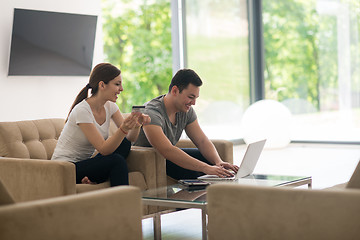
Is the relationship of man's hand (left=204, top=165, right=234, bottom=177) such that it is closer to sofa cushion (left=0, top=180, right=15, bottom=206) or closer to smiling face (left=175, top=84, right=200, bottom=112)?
smiling face (left=175, top=84, right=200, bottom=112)

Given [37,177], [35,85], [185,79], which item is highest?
[35,85]

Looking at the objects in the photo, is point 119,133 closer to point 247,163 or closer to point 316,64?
point 247,163

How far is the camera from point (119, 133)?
3.36m

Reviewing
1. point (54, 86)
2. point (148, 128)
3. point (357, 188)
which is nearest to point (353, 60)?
point (54, 86)

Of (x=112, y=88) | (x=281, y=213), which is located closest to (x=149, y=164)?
(x=112, y=88)

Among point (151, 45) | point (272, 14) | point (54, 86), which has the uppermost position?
point (151, 45)

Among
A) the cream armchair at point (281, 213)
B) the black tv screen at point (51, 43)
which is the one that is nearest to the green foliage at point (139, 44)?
the black tv screen at point (51, 43)

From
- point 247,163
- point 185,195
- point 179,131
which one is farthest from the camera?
point 179,131

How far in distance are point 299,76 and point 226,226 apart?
714 cm

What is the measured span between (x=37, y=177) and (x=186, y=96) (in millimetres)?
1091

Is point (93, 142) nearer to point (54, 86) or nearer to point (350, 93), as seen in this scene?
point (54, 86)

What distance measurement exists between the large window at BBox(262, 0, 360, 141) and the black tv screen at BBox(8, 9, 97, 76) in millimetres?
3628

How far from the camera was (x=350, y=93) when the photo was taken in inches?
334

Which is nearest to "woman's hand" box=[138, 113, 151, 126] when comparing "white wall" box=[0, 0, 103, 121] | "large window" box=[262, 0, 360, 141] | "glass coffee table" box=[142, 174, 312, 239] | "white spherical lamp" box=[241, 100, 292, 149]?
Result: "glass coffee table" box=[142, 174, 312, 239]
